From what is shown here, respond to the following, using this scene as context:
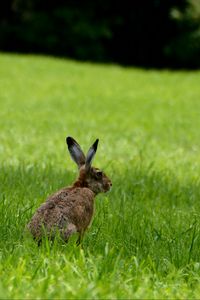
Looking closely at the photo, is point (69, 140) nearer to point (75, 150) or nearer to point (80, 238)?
point (75, 150)

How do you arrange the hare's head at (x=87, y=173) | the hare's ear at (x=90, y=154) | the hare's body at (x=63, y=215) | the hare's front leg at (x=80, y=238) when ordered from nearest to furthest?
1. the hare's body at (x=63, y=215)
2. the hare's front leg at (x=80, y=238)
3. the hare's ear at (x=90, y=154)
4. the hare's head at (x=87, y=173)

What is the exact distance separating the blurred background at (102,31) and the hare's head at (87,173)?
34.8 meters

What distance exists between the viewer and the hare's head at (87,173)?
19.4 feet

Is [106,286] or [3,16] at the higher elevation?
[3,16]

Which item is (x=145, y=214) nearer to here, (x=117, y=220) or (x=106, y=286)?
(x=117, y=220)

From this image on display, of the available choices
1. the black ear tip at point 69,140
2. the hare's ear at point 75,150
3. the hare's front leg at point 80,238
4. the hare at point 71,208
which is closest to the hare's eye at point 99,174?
the hare at point 71,208

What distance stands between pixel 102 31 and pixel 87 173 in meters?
36.8

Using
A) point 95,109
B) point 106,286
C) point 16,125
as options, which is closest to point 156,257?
point 106,286

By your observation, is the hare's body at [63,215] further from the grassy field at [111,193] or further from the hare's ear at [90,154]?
the hare's ear at [90,154]

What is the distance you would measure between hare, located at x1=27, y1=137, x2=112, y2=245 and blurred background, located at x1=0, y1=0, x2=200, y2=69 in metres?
35.0

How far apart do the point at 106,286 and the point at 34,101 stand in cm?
1736

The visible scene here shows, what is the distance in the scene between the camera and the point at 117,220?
616cm

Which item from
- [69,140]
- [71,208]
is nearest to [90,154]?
[69,140]

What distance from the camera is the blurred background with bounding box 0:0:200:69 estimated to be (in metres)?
41.4
